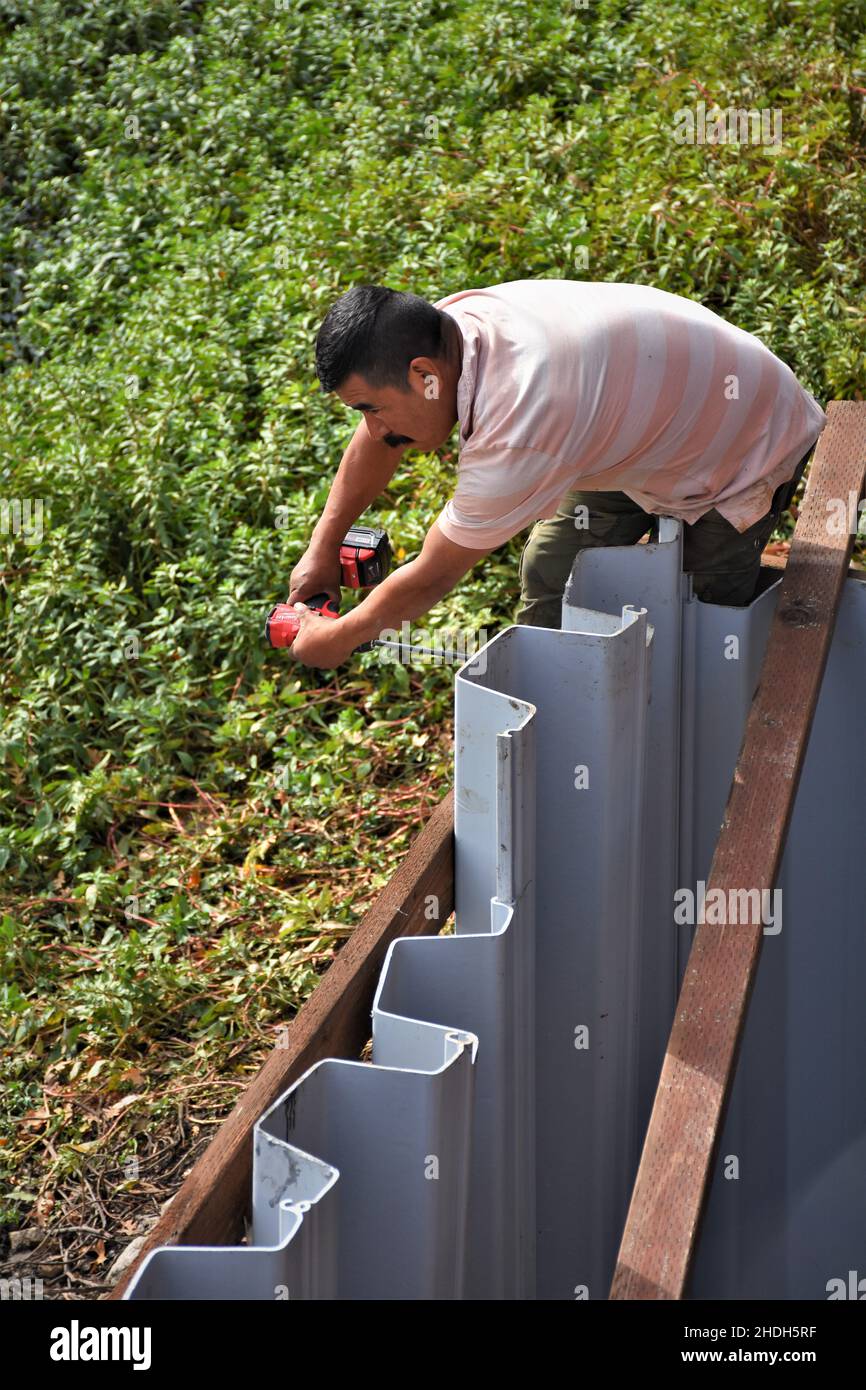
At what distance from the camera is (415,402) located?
2.58 meters

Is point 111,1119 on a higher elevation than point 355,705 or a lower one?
lower

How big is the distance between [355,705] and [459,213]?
2315mm

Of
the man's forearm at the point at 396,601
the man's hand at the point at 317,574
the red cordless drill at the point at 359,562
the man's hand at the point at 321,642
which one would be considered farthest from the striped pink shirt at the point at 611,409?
the man's hand at the point at 317,574

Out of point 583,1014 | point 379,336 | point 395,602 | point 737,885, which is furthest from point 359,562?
point 737,885

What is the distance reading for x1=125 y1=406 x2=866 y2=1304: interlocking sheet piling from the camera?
1.69 metres

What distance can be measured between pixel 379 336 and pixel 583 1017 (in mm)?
1242

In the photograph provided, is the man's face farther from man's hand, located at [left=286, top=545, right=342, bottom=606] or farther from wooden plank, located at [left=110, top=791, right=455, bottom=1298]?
wooden plank, located at [left=110, top=791, right=455, bottom=1298]

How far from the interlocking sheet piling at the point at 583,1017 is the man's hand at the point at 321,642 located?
1.84 feet

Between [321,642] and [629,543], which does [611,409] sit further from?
[321,642]

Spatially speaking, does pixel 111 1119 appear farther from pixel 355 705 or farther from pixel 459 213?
pixel 459 213

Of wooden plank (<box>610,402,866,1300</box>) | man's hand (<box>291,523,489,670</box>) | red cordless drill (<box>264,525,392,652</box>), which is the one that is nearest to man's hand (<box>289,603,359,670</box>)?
man's hand (<box>291,523,489,670</box>)

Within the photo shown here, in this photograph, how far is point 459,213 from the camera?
563 cm

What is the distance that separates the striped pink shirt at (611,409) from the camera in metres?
2.49
